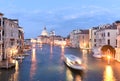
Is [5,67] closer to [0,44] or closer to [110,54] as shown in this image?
[0,44]

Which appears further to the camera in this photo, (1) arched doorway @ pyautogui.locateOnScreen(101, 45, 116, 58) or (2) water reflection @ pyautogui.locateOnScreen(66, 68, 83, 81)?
(1) arched doorway @ pyautogui.locateOnScreen(101, 45, 116, 58)

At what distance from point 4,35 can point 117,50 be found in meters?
28.0

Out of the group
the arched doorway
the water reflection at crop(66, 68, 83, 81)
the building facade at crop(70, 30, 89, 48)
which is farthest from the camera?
the building facade at crop(70, 30, 89, 48)

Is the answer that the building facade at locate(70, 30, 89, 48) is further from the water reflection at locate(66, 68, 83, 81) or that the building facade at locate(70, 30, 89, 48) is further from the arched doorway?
the water reflection at locate(66, 68, 83, 81)

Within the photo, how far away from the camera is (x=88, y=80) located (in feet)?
140

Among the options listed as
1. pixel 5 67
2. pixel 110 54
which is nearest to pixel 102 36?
pixel 110 54

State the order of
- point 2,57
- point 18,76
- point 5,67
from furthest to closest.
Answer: point 2,57
point 5,67
point 18,76

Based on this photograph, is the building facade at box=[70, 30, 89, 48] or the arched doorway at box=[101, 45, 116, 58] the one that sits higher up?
the building facade at box=[70, 30, 89, 48]

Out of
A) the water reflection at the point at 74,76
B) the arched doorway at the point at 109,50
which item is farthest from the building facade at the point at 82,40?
the water reflection at the point at 74,76

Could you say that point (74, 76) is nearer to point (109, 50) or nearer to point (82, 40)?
→ point (109, 50)

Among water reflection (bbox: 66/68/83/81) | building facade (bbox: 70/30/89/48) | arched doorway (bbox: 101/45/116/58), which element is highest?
building facade (bbox: 70/30/89/48)

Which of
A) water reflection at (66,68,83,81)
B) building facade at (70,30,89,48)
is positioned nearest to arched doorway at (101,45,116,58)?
water reflection at (66,68,83,81)

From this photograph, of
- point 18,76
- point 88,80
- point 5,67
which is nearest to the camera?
point 88,80

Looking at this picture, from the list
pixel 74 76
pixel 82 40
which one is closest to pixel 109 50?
pixel 74 76
